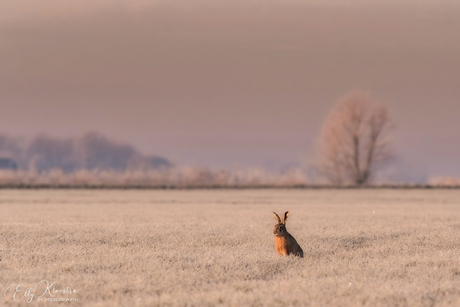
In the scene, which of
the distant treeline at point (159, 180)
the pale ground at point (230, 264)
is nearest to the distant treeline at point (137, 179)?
the distant treeline at point (159, 180)

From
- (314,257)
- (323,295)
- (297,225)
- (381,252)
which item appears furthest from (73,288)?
(297,225)

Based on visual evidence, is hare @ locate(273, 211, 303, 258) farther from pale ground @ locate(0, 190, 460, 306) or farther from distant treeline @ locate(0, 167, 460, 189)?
distant treeline @ locate(0, 167, 460, 189)

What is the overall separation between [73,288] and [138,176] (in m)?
42.7

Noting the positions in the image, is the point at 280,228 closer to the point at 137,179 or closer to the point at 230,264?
the point at 230,264

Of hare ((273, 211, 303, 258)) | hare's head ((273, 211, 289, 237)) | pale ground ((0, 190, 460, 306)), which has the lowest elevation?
pale ground ((0, 190, 460, 306))

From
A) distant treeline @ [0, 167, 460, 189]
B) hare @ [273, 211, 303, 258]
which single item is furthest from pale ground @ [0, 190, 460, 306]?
distant treeline @ [0, 167, 460, 189]

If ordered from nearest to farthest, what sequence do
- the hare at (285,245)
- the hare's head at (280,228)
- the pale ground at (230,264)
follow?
the pale ground at (230,264) → the hare's head at (280,228) → the hare at (285,245)

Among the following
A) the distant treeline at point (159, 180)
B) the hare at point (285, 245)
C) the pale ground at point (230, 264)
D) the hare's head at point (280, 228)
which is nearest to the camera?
the pale ground at point (230, 264)

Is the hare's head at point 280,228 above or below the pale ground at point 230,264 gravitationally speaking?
above

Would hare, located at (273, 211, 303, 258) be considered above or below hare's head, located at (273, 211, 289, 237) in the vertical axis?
below

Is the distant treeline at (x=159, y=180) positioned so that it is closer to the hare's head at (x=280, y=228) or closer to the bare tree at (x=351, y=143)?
the bare tree at (x=351, y=143)

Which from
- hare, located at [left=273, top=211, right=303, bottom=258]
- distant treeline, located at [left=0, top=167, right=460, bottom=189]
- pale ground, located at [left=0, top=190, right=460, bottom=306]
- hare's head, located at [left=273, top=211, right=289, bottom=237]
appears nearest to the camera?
pale ground, located at [left=0, top=190, right=460, bottom=306]

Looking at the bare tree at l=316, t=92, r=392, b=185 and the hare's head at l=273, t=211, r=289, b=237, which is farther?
the bare tree at l=316, t=92, r=392, b=185

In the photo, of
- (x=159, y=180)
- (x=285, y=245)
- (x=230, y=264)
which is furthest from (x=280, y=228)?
(x=159, y=180)
